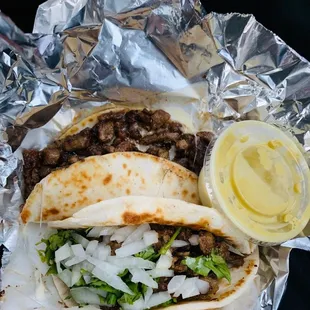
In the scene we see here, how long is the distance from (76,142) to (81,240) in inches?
18.9

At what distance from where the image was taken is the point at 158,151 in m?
2.90

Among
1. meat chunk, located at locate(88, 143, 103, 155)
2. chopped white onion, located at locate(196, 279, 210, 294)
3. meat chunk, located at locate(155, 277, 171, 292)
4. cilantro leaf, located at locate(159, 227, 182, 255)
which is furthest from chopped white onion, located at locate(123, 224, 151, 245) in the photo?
meat chunk, located at locate(88, 143, 103, 155)

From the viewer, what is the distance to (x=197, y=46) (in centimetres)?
299

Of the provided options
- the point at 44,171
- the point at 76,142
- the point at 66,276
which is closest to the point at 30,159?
the point at 44,171

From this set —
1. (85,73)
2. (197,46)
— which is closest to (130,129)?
(85,73)

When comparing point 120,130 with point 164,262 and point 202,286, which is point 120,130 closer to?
point 164,262

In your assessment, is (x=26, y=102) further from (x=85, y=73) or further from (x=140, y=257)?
(x=140, y=257)

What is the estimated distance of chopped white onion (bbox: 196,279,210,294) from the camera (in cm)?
268

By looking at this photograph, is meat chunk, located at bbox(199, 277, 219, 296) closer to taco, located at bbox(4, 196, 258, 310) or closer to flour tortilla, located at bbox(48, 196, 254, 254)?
taco, located at bbox(4, 196, 258, 310)

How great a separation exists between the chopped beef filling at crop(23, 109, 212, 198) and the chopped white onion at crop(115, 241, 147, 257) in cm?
47

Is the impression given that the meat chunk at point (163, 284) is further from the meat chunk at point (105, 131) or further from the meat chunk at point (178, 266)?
the meat chunk at point (105, 131)

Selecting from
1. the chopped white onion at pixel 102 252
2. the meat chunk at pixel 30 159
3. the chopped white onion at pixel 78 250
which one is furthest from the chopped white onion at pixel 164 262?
the meat chunk at pixel 30 159

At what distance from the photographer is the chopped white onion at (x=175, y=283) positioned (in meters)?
2.61

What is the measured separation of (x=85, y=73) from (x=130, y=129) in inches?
13.5
